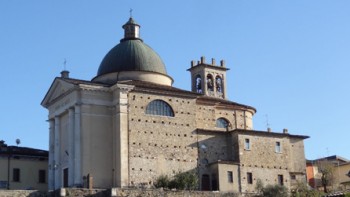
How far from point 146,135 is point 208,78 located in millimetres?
13698

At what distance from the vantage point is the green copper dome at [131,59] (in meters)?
57.4

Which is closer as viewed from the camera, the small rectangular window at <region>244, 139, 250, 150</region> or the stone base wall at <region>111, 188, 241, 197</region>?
the stone base wall at <region>111, 188, 241, 197</region>

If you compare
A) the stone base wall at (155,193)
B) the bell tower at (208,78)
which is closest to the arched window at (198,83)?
the bell tower at (208,78)

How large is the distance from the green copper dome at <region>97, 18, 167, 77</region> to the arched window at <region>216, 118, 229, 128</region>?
21.6 feet

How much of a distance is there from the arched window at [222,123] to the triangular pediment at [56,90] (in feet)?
46.6

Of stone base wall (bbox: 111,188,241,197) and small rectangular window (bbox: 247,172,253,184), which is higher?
small rectangular window (bbox: 247,172,253,184)

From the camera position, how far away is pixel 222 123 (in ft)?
200

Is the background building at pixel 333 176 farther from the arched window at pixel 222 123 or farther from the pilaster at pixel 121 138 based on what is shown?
the pilaster at pixel 121 138

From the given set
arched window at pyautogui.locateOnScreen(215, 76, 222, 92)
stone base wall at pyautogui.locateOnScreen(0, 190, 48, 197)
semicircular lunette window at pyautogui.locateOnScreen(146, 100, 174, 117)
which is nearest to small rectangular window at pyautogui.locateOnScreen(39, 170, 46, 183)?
semicircular lunette window at pyautogui.locateOnScreen(146, 100, 174, 117)

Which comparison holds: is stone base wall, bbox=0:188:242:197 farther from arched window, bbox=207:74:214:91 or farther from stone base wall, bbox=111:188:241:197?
arched window, bbox=207:74:214:91

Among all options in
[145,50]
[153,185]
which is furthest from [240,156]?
[145,50]

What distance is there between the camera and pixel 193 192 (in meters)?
48.3

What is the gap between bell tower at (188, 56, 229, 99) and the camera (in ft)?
212

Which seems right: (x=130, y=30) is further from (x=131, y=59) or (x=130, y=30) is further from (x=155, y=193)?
(x=155, y=193)
